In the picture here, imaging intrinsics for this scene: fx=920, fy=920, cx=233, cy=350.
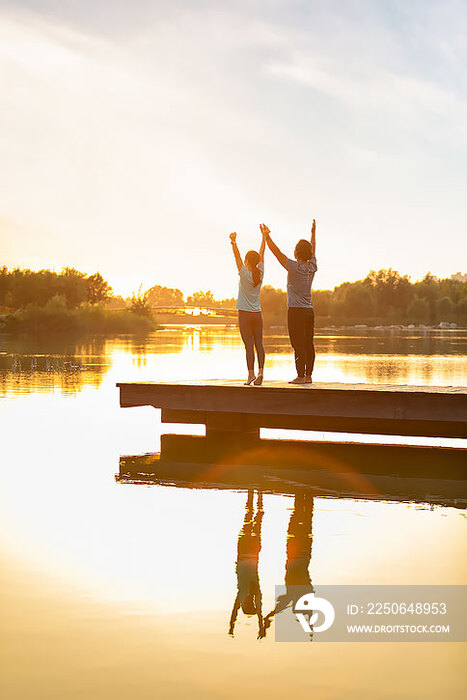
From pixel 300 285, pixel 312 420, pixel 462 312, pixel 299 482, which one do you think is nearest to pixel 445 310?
pixel 462 312

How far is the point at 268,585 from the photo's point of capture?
7.12 metres

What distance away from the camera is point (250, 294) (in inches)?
535

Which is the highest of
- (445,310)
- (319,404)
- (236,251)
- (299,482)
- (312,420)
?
(445,310)

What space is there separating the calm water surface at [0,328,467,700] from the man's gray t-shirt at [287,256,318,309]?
361cm

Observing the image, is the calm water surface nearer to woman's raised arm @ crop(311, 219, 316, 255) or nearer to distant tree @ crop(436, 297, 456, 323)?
woman's raised arm @ crop(311, 219, 316, 255)

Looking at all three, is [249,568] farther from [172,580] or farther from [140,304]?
[140,304]

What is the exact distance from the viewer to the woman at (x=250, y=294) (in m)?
13.2

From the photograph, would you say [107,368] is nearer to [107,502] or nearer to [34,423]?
[34,423]

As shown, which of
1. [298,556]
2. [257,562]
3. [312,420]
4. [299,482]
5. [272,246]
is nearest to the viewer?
[257,562]

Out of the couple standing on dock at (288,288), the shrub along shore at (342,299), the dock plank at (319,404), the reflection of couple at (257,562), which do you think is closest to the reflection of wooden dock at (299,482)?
the reflection of couple at (257,562)

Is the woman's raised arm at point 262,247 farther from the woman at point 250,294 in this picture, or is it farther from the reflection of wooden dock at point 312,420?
the reflection of wooden dock at point 312,420

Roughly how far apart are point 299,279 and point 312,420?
2.72 metres

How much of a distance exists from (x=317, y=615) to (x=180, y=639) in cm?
105

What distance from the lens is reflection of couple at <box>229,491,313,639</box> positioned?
663 centimetres
